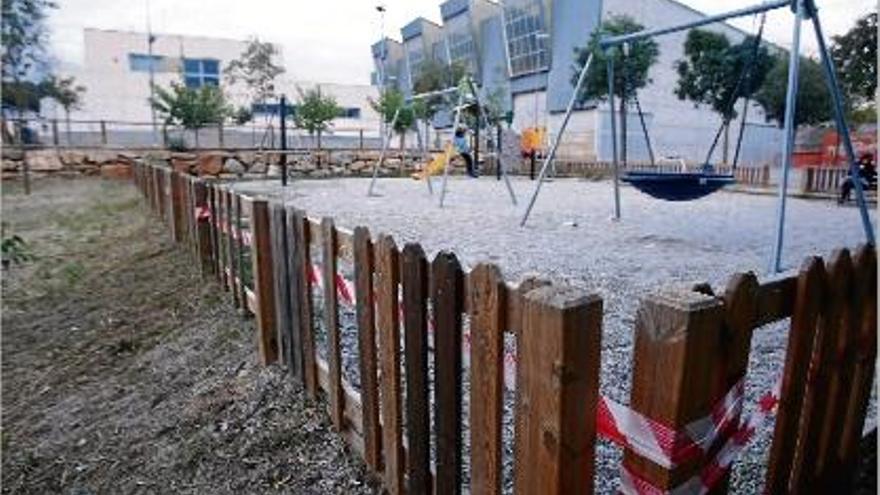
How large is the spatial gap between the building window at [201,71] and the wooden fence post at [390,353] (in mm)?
54613

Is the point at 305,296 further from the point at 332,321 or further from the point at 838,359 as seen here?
the point at 838,359

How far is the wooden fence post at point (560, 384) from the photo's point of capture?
122 centimetres

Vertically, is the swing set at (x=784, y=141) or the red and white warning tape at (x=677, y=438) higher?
the swing set at (x=784, y=141)

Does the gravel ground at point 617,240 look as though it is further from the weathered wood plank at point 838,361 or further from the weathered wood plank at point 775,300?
the weathered wood plank at point 775,300

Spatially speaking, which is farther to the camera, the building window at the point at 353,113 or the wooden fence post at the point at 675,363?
the building window at the point at 353,113

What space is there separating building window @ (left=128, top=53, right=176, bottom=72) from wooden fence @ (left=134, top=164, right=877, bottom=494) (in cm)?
5481

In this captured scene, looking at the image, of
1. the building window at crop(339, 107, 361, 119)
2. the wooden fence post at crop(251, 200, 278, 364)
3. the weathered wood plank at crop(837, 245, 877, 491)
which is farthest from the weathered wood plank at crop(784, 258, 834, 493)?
the building window at crop(339, 107, 361, 119)

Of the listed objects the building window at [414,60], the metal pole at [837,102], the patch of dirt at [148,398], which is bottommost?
the patch of dirt at [148,398]

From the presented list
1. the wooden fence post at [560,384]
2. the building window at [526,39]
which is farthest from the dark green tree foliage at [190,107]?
the wooden fence post at [560,384]

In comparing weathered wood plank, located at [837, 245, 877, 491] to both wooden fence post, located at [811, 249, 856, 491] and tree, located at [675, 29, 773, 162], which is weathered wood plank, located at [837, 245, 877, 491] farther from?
tree, located at [675, 29, 773, 162]

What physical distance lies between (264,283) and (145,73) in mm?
54313

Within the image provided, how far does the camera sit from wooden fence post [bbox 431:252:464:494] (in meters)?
1.62

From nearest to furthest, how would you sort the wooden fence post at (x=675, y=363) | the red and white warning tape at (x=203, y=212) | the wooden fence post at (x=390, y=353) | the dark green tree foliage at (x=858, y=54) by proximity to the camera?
the wooden fence post at (x=675, y=363), the wooden fence post at (x=390, y=353), the red and white warning tape at (x=203, y=212), the dark green tree foliage at (x=858, y=54)

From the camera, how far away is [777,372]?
9.71 feet
